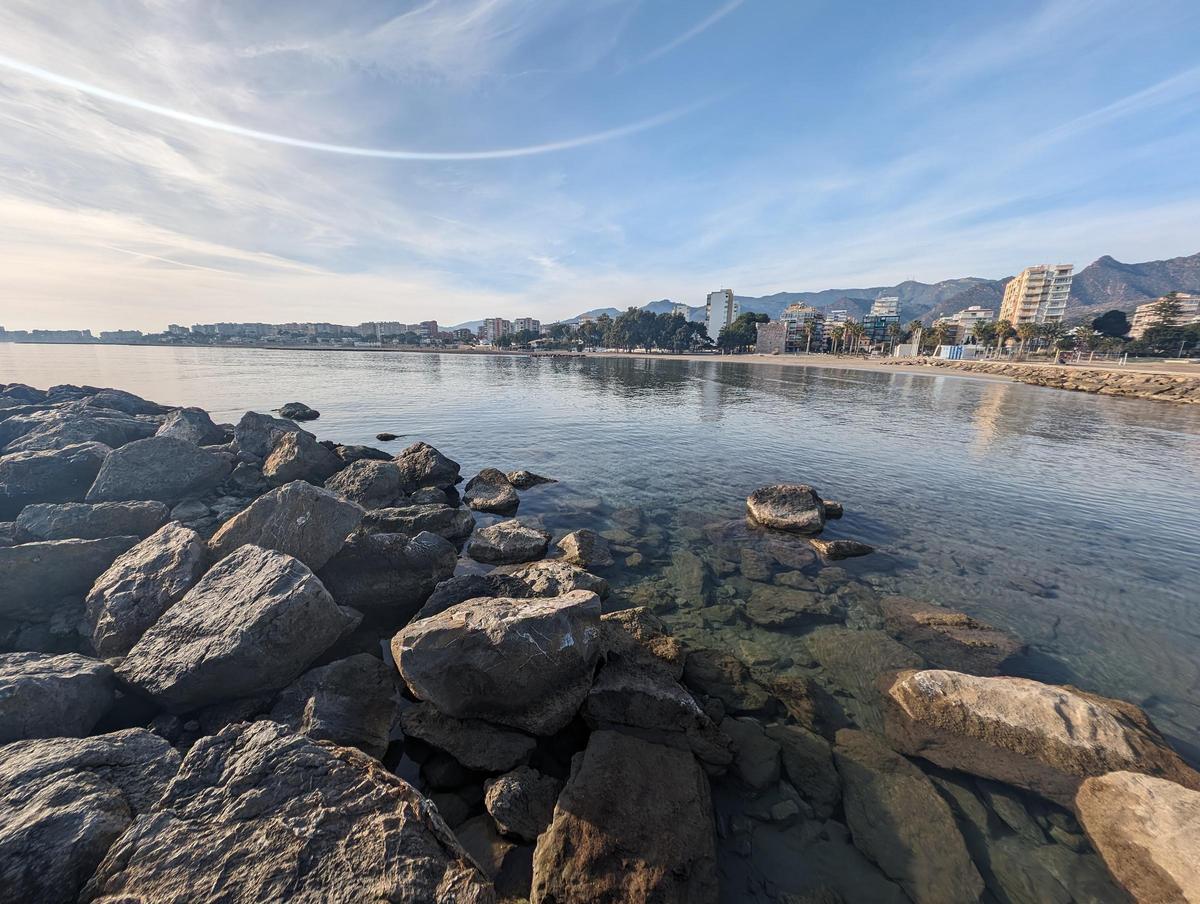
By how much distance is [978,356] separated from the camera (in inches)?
4892

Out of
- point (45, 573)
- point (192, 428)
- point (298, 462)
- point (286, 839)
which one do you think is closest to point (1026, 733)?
point (286, 839)

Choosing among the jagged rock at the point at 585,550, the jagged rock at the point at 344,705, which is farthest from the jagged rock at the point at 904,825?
the jagged rock at the point at 585,550

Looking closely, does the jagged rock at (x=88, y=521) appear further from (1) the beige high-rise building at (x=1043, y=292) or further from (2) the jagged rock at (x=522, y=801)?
(1) the beige high-rise building at (x=1043, y=292)

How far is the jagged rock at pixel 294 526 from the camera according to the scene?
Result: 28.6 ft

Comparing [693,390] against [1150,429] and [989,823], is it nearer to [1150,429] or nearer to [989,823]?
[1150,429]

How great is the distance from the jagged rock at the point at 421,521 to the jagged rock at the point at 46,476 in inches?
318

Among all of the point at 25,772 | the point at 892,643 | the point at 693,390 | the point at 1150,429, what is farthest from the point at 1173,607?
the point at 693,390

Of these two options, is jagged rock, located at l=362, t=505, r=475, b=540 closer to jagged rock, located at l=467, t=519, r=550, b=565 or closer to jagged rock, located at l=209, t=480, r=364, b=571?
jagged rock, located at l=467, t=519, r=550, b=565

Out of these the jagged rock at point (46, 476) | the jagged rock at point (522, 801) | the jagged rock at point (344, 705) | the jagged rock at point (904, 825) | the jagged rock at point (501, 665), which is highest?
the jagged rock at point (46, 476)

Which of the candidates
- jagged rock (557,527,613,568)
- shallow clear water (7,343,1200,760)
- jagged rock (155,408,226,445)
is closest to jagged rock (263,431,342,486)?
jagged rock (155,408,226,445)

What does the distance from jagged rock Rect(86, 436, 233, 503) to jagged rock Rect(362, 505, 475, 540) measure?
19.7 ft

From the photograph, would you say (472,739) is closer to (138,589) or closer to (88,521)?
(138,589)

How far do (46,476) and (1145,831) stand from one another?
74.0ft

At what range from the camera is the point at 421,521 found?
1261 centimetres
